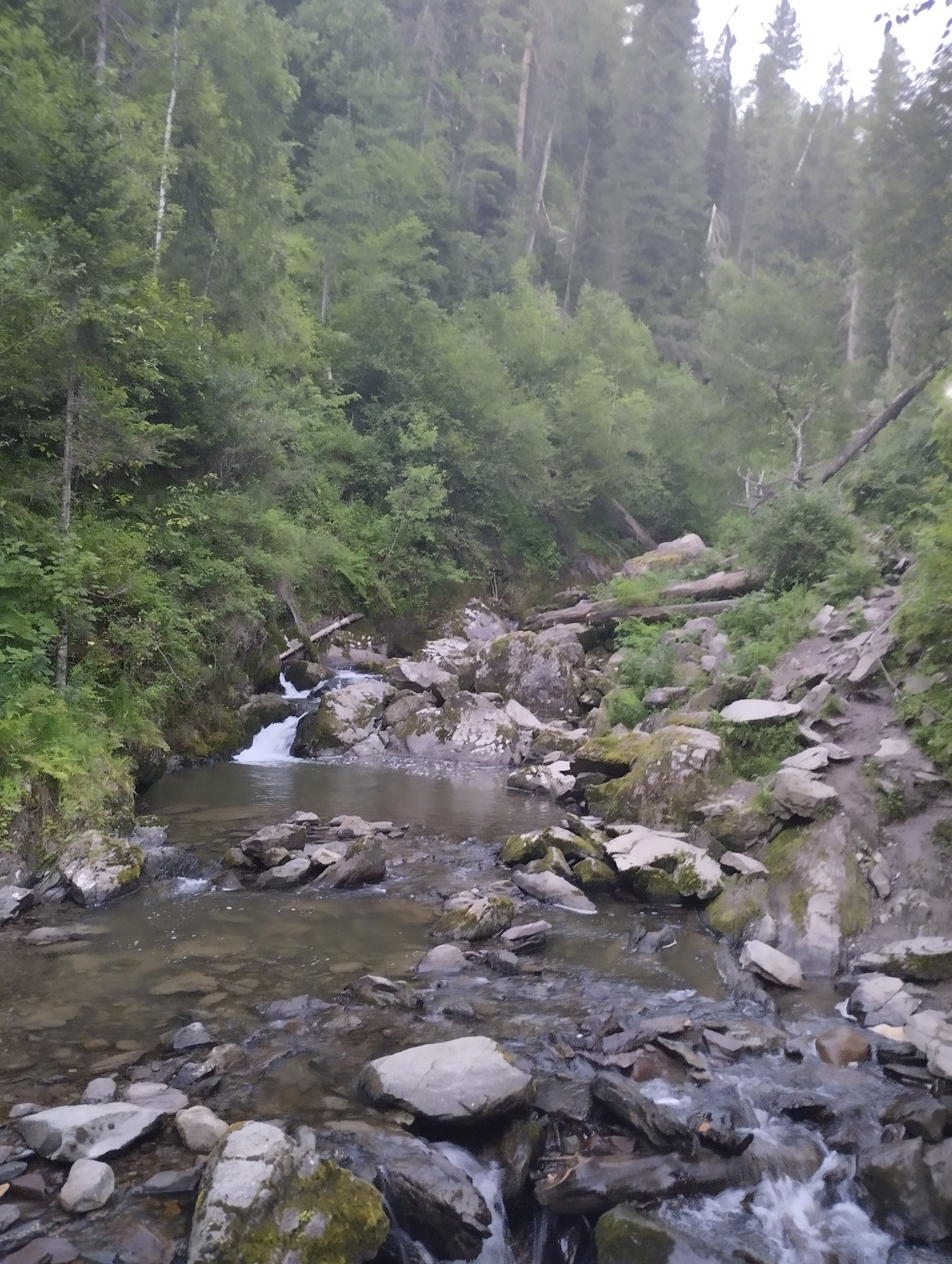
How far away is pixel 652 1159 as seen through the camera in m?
4.14

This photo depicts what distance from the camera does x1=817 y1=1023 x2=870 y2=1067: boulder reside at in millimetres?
5230

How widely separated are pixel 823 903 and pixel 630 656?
9.66 meters

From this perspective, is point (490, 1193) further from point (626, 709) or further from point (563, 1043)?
point (626, 709)

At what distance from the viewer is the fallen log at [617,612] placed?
18.5 m

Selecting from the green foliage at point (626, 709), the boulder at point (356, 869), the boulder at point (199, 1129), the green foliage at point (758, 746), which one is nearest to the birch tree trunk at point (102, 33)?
the green foliage at point (626, 709)

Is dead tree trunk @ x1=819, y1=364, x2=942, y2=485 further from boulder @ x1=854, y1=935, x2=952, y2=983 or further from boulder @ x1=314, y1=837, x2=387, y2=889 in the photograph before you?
boulder @ x1=314, y1=837, x2=387, y2=889

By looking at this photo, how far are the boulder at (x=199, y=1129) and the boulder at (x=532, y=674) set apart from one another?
44.8ft

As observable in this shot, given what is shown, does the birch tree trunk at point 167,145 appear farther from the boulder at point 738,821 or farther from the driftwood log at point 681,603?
the boulder at point 738,821

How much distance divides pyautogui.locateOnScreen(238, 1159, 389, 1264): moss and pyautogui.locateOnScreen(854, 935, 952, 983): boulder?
469cm

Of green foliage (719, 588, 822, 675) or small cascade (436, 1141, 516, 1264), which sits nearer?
small cascade (436, 1141, 516, 1264)

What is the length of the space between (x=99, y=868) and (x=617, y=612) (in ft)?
50.2

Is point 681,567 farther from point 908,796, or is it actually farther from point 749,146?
point 749,146

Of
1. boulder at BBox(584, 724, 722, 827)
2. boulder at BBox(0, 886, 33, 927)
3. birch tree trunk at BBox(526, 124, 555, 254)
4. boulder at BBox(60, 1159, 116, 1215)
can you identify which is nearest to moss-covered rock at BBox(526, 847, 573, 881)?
boulder at BBox(584, 724, 722, 827)

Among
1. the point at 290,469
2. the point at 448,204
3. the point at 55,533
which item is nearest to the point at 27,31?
the point at 290,469
